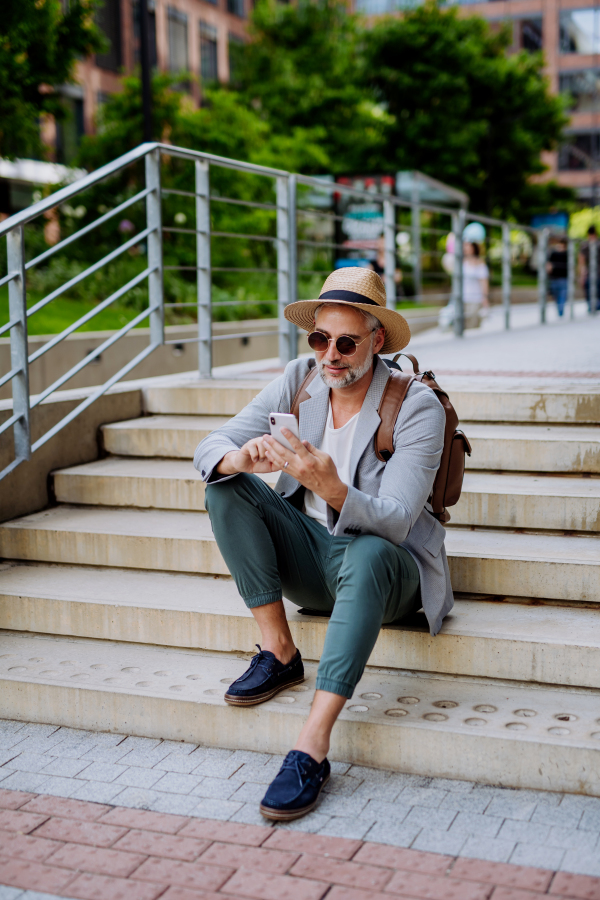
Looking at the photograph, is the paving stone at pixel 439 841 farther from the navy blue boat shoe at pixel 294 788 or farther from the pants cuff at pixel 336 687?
the pants cuff at pixel 336 687

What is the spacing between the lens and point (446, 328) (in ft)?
41.6

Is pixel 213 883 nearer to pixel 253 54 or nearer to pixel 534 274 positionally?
pixel 253 54

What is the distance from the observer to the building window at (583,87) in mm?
58862

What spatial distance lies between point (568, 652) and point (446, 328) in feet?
31.7

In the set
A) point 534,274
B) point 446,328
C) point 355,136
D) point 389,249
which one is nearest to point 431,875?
point 389,249

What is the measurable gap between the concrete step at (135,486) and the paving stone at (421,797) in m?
1.86

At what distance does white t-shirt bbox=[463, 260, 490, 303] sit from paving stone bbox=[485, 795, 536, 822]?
10.6 meters

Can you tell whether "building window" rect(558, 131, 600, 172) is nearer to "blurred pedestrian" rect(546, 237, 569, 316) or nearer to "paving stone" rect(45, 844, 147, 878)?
"blurred pedestrian" rect(546, 237, 569, 316)

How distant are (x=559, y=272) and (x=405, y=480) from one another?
14.4 m

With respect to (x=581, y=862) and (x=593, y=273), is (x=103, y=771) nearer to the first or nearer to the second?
(x=581, y=862)

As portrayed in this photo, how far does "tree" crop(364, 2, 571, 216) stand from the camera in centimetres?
2986

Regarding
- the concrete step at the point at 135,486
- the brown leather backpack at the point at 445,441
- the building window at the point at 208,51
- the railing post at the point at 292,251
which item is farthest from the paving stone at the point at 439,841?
the building window at the point at 208,51

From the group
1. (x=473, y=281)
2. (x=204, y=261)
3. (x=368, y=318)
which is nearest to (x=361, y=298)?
(x=368, y=318)

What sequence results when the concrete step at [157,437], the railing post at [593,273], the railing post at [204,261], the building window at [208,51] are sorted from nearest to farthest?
the concrete step at [157,437] → the railing post at [204,261] → the railing post at [593,273] → the building window at [208,51]
